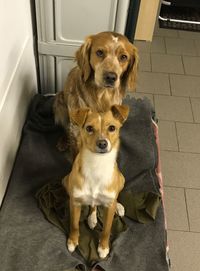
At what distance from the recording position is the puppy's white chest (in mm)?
1337

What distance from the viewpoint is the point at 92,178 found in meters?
1.39

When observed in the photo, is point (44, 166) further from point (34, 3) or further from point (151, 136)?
point (34, 3)

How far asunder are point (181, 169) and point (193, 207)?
290mm

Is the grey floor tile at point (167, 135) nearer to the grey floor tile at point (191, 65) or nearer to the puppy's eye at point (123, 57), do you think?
the grey floor tile at point (191, 65)

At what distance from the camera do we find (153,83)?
9.50 ft

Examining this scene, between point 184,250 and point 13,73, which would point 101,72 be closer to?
point 13,73

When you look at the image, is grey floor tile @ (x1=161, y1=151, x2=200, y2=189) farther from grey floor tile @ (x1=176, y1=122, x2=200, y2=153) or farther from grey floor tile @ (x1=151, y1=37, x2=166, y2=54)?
A: grey floor tile @ (x1=151, y1=37, x2=166, y2=54)

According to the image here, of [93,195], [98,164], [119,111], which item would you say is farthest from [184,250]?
[119,111]

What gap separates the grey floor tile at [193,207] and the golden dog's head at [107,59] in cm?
87

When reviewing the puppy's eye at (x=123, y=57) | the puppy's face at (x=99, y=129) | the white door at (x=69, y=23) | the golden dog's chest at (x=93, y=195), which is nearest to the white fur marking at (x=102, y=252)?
the golden dog's chest at (x=93, y=195)

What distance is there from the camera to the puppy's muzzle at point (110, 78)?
5.17 ft

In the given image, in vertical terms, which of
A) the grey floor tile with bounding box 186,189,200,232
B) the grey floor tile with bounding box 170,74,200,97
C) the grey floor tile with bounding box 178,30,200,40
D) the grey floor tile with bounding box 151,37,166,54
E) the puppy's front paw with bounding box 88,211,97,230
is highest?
the puppy's front paw with bounding box 88,211,97,230

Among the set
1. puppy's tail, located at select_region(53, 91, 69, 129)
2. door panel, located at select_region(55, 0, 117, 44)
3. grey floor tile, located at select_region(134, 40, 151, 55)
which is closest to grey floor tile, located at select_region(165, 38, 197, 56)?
grey floor tile, located at select_region(134, 40, 151, 55)

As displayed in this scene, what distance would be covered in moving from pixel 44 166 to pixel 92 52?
72 centimetres
